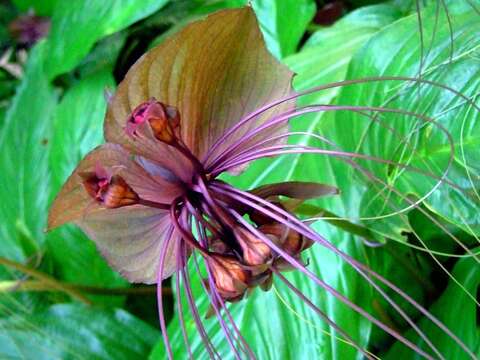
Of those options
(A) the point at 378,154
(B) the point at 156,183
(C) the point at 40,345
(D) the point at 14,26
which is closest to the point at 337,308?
(A) the point at 378,154

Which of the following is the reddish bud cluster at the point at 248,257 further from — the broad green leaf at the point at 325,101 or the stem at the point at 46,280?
the stem at the point at 46,280

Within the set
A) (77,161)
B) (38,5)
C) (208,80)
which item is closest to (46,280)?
(77,161)

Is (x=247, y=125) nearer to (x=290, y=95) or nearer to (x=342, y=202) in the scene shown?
(x=290, y=95)

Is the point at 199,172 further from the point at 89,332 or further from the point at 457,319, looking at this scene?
the point at 89,332

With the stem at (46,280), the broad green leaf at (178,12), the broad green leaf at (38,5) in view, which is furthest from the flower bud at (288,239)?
the broad green leaf at (38,5)

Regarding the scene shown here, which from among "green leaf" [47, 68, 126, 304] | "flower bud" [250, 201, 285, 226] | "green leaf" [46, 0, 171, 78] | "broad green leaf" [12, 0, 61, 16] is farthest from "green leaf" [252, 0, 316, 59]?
"broad green leaf" [12, 0, 61, 16]

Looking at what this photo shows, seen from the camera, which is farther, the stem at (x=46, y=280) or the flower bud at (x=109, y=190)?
the stem at (x=46, y=280)
